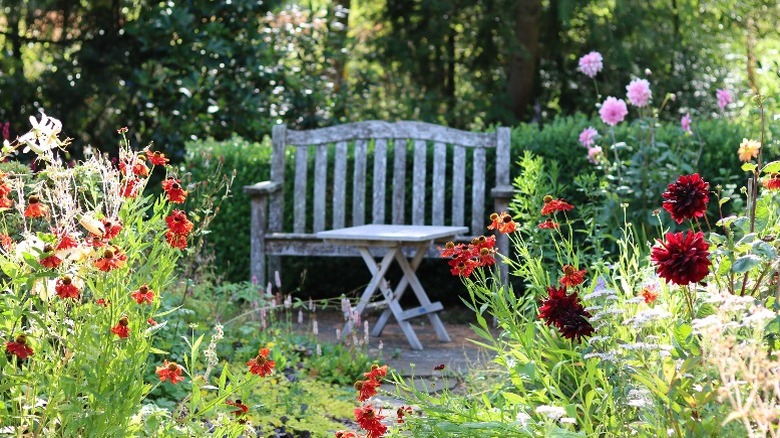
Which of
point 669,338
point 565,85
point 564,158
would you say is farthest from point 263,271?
point 565,85

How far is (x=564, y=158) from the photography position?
6.61 metres

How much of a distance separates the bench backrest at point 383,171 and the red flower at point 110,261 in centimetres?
386

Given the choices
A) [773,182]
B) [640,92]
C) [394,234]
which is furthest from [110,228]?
[640,92]

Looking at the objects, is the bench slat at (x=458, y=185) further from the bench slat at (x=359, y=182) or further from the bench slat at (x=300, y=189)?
the bench slat at (x=300, y=189)

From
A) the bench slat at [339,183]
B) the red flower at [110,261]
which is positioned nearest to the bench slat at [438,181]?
the bench slat at [339,183]

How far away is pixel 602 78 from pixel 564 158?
17.0ft

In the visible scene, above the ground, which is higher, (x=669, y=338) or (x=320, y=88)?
(x=320, y=88)

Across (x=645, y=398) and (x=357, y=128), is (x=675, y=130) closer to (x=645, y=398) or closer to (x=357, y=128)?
(x=357, y=128)

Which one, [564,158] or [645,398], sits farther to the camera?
[564,158]

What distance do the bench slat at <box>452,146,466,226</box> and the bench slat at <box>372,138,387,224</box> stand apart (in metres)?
0.42

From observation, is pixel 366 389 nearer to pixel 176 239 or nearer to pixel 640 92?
pixel 176 239

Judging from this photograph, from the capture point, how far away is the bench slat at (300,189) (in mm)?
6598

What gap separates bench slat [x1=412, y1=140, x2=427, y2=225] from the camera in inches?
257

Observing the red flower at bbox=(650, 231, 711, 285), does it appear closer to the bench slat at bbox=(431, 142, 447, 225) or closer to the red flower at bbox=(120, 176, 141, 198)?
the red flower at bbox=(120, 176, 141, 198)
